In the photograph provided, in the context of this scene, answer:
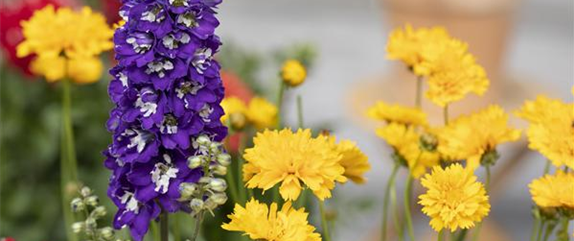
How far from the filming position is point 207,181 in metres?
0.41

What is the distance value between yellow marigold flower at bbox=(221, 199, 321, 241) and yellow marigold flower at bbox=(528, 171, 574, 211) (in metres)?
0.12

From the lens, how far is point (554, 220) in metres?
0.50

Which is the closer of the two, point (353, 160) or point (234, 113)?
point (353, 160)

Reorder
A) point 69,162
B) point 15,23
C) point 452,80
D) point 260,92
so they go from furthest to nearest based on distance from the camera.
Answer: point 260,92
point 15,23
point 69,162
point 452,80

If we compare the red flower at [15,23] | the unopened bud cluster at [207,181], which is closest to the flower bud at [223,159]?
the unopened bud cluster at [207,181]

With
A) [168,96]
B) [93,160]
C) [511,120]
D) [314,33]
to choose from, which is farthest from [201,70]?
[314,33]

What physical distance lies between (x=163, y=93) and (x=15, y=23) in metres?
0.59

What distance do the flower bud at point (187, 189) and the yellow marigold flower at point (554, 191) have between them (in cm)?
16

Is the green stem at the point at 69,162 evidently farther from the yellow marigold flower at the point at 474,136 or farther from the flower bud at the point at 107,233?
the yellow marigold flower at the point at 474,136

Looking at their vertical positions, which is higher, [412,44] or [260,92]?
[412,44]

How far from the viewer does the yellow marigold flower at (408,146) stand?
0.52 meters

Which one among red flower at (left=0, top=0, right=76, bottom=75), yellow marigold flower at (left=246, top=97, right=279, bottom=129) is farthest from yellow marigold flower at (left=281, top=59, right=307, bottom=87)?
red flower at (left=0, top=0, right=76, bottom=75)

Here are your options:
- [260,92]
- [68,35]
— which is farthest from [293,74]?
[260,92]

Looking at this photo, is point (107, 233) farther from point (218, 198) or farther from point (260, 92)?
point (260, 92)
